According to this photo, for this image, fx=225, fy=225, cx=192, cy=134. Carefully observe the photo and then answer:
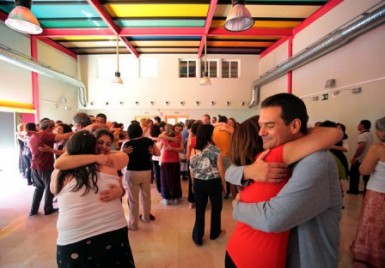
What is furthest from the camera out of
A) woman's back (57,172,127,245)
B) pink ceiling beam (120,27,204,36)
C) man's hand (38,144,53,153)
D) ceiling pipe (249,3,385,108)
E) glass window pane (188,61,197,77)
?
glass window pane (188,61,197,77)

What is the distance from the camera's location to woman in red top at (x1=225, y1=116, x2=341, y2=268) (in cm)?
83

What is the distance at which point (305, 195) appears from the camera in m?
0.78

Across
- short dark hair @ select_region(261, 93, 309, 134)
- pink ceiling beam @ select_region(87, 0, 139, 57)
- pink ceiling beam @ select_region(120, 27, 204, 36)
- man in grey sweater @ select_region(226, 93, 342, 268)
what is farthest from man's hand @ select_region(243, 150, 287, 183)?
pink ceiling beam @ select_region(120, 27, 204, 36)

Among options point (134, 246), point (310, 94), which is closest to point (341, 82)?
point (310, 94)

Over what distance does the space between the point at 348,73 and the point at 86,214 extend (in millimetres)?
5822

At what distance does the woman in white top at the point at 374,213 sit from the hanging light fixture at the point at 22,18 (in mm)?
4027

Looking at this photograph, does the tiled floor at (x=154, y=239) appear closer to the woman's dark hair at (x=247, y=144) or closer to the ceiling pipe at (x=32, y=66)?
the woman's dark hair at (x=247, y=144)

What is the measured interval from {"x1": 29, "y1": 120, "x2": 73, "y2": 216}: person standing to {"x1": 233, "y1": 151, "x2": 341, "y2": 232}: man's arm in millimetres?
3621

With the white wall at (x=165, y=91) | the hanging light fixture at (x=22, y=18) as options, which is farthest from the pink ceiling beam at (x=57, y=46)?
the hanging light fixture at (x=22, y=18)

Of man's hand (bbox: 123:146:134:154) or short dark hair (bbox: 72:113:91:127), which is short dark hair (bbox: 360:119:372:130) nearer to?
man's hand (bbox: 123:146:134:154)

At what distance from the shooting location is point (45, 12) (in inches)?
236

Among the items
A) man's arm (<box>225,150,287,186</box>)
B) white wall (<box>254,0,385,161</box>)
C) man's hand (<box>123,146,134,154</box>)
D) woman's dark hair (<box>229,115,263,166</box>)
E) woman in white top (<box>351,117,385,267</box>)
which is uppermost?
white wall (<box>254,0,385,161</box>)

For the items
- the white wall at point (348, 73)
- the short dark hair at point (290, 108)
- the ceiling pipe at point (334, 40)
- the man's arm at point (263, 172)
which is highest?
the ceiling pipe at point (334, 40)

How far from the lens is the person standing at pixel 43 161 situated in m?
3.62
